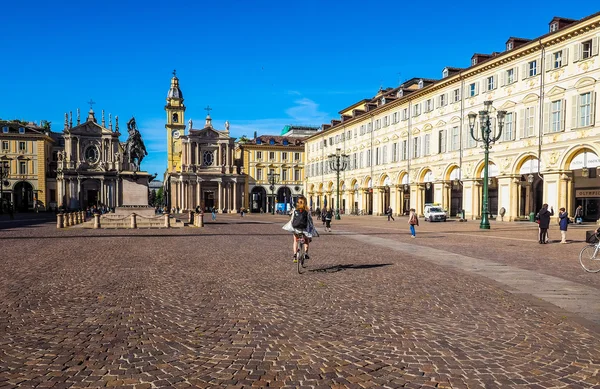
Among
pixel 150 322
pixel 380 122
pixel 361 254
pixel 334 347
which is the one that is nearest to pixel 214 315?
pixel 150 322

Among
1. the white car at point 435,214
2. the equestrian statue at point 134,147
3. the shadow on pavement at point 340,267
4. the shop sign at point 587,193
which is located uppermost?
the equestrian statue at point 134,147

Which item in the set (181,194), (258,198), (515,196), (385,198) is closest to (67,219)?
(515,196)

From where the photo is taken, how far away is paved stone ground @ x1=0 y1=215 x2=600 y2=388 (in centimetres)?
449

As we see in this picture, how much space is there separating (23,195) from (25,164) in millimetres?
5512

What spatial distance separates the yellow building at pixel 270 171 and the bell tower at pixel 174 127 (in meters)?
14.1

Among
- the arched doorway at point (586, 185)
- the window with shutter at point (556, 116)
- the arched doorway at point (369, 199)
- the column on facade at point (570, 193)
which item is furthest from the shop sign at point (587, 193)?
the arched doorway at point (369, 199)

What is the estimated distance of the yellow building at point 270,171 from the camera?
91.6 metres

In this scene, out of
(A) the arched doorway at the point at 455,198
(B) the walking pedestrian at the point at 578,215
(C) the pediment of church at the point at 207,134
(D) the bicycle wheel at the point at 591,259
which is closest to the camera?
(D) the bicycle wheel at the point at 591,259

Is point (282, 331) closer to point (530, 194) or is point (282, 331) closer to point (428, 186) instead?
point (530, 194)

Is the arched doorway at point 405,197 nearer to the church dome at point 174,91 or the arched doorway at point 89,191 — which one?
the arched doorway at point 89,191

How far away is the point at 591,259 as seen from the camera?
11531 millimetres

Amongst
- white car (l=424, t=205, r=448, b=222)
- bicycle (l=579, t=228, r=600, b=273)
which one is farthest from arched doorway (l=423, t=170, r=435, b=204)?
bicycle (l=579, t=228, r=600, b=273)

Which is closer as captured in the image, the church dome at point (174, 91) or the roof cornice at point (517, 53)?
the roof cornice at point (517, 53)

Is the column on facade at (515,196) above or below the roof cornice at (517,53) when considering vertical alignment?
below
